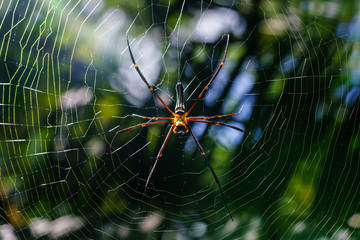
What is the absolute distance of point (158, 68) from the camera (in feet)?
8.13

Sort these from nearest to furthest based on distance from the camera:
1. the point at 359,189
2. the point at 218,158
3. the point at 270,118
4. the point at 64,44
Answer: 1. the point at 359,189
2. the point at 64,44
3. the point at 270,118
4. the point at 218,158

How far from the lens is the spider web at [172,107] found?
6.81 feet

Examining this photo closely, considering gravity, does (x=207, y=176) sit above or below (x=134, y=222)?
above

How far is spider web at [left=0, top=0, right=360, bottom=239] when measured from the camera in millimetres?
2076

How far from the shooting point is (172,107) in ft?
8.87

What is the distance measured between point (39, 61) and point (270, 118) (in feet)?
6.14

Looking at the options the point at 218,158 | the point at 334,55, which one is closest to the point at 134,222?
the point at 218,158

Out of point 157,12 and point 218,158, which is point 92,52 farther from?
point 218,158

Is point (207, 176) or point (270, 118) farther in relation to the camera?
point (207, 176)

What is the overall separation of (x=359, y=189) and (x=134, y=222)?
73.4 inches

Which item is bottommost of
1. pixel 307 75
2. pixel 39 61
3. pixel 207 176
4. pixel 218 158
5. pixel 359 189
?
pixel 207 176

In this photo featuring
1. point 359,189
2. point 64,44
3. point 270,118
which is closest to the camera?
point 359,189

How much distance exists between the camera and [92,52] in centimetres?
226

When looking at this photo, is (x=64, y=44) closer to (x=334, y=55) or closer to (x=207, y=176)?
(x=207, y=176)
